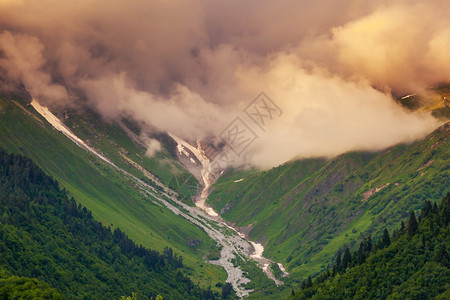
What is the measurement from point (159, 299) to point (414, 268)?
85219mm

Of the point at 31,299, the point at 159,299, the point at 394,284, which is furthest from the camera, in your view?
the point at 394,284

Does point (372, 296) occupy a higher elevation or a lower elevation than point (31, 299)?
higher

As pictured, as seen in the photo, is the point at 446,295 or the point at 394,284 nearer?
the point at 446,295

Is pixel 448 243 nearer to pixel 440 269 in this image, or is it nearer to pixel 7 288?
pixel 440 269

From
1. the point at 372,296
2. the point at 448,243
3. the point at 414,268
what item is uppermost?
the point at 448,243

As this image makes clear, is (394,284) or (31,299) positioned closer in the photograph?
(31,299)

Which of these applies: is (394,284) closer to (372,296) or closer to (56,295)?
(372,296)

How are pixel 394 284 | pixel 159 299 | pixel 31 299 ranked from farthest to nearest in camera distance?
pixel 394 284
pixel 159 299
pixel 31 299

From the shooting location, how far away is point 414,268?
647 ft

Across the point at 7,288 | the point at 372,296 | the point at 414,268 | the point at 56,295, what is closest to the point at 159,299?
the point at 56,295

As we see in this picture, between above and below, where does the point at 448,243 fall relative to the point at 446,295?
above

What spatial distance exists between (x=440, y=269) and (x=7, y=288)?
133422 mm

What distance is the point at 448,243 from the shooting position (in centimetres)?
19625

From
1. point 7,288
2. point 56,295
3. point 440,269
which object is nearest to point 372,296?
point 440,269
